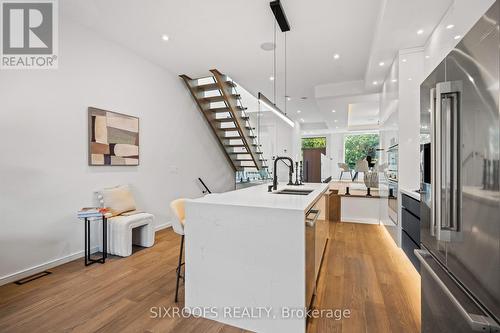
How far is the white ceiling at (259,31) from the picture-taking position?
107 inches

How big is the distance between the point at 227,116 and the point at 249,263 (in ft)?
14.9

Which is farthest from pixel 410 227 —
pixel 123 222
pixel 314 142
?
pixel 314 142

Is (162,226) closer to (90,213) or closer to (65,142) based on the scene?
(90,213)

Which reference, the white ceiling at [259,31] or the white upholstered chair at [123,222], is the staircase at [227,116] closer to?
the white ceiling at [259,31]

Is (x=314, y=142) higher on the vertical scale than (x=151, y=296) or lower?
higher

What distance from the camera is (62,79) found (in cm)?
293

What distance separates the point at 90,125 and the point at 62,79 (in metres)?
0.60

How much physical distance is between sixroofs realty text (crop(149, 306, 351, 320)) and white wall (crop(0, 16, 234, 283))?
5.82 feet

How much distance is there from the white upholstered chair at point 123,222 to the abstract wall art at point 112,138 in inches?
17.2

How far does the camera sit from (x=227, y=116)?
19.1 feet

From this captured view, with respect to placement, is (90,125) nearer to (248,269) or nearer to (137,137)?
(137,137)

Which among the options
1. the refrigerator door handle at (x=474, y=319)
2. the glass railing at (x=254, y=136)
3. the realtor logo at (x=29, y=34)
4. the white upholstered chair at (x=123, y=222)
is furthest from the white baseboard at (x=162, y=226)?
the refrigerator door handle at (x=474, y=319)

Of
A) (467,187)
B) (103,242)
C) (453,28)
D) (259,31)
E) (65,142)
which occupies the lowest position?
(103,242)

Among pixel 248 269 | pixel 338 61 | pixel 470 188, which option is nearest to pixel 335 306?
pixel 248 269
